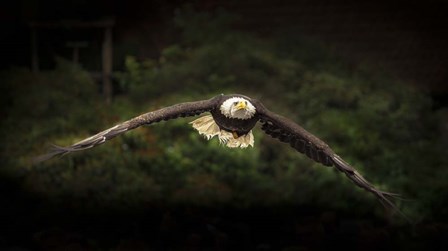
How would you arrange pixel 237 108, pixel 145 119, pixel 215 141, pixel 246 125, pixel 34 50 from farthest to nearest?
pixel 34 50 < pixel 215 141 < pixel 246 125 < pixel 237 108 < pixel 145 119

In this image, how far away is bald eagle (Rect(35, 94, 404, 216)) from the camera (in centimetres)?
552

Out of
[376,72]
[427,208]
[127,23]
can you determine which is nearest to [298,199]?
[427,208]

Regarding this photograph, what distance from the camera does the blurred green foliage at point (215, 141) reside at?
857 cm

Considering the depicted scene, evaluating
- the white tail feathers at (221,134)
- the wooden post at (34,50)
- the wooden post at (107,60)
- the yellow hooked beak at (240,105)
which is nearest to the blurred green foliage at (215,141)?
Result: the wooden post at (107,60)

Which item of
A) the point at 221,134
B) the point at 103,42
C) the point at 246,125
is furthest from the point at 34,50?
the point at 246,125

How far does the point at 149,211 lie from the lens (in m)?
8.39

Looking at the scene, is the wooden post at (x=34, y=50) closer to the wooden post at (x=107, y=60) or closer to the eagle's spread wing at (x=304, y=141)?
the wooden post at (x=107, y=60)

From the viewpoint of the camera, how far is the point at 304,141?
588 centimetres

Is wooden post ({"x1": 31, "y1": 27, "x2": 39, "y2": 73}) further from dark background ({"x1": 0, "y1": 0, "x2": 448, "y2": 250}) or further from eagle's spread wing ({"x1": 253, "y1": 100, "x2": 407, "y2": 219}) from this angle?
eagle's spread wing ({"x1": 253, "y1": 100, "x2": 407, "y2": 219})

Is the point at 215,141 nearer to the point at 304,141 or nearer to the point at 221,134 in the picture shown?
the point at 221,134

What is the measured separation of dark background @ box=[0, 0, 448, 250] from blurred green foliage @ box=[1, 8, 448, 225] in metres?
0.02

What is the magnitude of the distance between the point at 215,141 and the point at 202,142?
156 millimetres

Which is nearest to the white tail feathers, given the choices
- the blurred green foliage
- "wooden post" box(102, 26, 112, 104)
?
the blurred green foliage

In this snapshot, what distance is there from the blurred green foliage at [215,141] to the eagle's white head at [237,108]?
282cm
